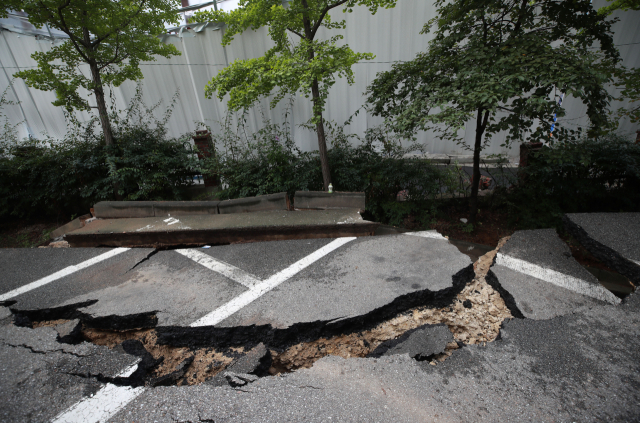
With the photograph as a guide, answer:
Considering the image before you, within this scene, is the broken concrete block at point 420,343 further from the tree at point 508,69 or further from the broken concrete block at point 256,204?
the broken concrete block at point 256,204

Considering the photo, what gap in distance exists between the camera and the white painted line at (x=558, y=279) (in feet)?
8.13

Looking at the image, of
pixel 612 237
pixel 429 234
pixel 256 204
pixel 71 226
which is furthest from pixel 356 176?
pixel 71 226

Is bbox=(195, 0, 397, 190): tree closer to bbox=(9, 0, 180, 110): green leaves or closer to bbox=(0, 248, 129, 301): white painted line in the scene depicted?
bbox=(9, 0, 180, 110): green leaves

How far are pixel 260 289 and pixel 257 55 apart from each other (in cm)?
648

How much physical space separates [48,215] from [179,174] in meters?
3.95

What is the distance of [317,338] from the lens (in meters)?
2.36

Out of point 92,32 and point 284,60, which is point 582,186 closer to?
point 284,60

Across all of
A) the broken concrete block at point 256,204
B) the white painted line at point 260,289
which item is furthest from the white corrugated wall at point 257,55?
the white painted line at point 260,289

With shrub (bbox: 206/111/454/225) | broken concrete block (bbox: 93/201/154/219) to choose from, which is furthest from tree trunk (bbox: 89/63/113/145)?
shrub (bbox: 206/111/454/225)

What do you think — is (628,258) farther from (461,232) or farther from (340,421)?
(340,421)

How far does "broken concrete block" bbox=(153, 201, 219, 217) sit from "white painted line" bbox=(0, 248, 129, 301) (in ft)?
4.08

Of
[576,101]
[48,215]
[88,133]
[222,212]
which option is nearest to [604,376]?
[222,212]

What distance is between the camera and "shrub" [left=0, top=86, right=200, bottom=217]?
237 inches

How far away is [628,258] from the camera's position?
8.66ft
